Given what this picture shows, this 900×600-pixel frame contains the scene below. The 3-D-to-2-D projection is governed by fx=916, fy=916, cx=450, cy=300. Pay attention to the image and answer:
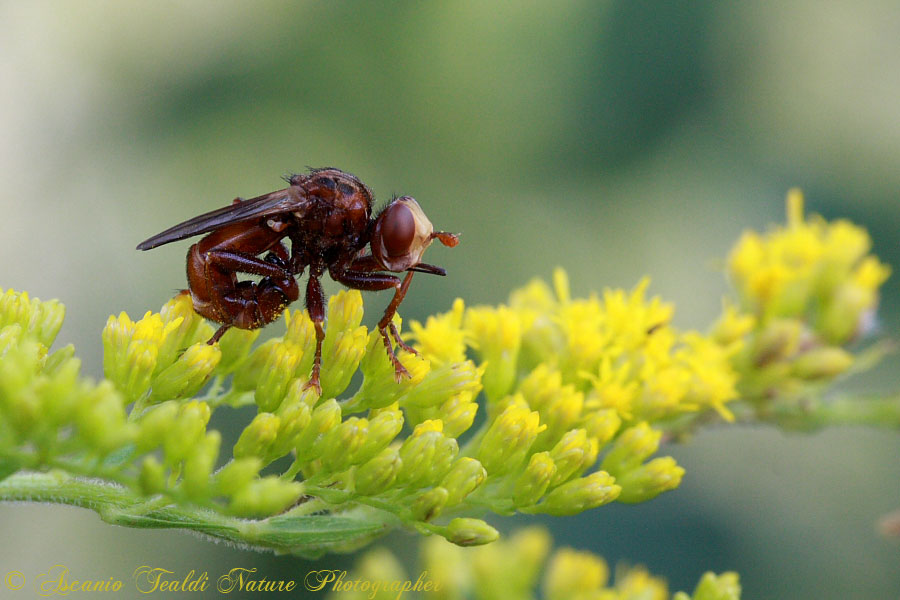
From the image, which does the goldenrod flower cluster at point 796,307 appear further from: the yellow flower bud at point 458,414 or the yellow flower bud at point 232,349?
the yellow flower bud at point 232,349

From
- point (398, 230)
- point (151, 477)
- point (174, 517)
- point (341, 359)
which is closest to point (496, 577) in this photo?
point (341, 359)

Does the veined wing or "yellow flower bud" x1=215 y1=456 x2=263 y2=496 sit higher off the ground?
the veined wing

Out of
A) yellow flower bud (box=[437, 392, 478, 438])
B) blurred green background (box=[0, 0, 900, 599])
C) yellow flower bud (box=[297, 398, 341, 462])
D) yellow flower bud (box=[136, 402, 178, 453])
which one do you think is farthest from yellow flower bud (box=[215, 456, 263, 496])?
blurred green background (box=[0, 0, 900, 599])

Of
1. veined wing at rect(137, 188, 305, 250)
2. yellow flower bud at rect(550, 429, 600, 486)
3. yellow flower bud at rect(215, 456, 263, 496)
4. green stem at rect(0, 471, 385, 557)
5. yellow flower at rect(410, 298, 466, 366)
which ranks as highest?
veined wing at rect(137, 188, 305, 250)

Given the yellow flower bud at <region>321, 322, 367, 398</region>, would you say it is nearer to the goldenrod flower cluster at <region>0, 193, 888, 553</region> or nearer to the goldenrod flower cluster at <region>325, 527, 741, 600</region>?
the goldenrod flower cluster at <region>0, 193, 888, 553</region>

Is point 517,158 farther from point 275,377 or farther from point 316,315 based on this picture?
point 275,377

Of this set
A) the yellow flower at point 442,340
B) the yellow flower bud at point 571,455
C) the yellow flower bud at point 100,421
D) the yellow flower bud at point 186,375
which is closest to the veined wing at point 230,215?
the yellow flower bud at point 186,375

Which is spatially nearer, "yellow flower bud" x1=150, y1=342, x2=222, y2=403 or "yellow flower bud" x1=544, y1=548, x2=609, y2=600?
"yellow flower bud" x1=150, y1=342, x2=222, y2=403
